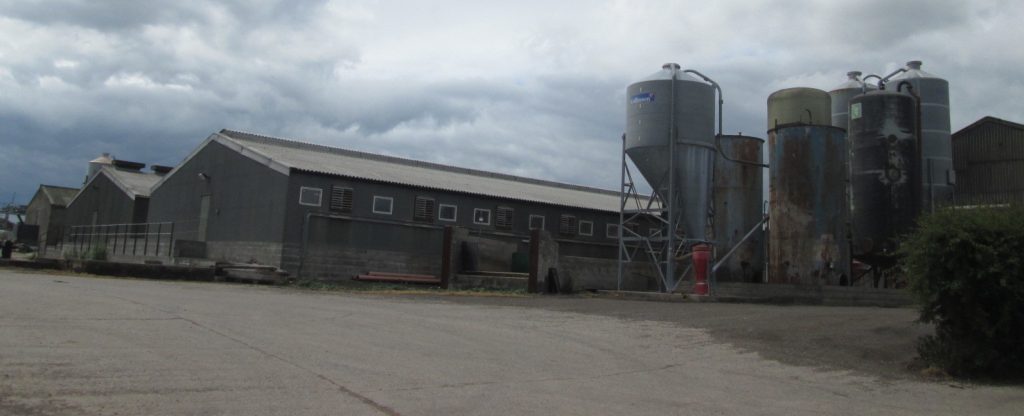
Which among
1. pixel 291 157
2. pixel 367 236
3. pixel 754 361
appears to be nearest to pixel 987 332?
pixel 754 361

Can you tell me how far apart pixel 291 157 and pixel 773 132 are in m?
18.9

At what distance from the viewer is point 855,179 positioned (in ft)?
85.2

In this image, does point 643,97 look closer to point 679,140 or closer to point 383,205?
point 679,140

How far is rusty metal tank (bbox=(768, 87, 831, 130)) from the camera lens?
2636 centimetres

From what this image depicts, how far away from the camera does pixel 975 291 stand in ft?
33.1

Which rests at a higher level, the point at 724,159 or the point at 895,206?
the point at 724,159

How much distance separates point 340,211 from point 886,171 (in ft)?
63.0

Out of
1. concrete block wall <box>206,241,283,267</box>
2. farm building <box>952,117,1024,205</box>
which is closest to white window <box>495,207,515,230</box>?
concrete block wall <box>206,241,283,267</box>

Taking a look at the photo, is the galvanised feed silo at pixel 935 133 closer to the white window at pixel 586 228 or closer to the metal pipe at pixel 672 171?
the metal pipe at pixel 672 171

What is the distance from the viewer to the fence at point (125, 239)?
121ft

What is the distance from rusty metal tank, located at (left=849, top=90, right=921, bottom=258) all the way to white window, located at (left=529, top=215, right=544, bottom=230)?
545 inches

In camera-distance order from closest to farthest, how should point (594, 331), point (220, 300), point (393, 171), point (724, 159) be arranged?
point (594, 331) → point (220, 300) → point (724, 159) → point (393, 171)

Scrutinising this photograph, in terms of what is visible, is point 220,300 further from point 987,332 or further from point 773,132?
point 773,132

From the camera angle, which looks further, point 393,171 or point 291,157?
point 393,171
